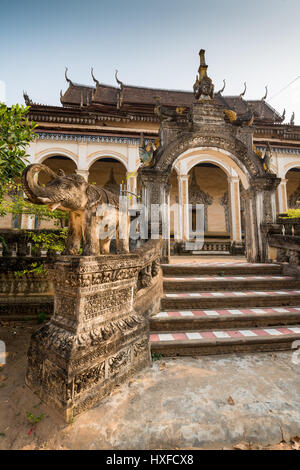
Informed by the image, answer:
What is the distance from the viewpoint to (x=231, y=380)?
7.07 ft

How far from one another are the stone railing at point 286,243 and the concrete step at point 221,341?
105 inches

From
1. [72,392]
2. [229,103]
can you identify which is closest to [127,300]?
[72,392]

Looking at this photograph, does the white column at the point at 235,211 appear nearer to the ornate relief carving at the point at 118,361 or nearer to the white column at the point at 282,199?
the white column at the point at 282,199

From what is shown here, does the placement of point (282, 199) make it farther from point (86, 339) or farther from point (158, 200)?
point (86, 339)

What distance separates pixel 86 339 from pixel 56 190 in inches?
56.2

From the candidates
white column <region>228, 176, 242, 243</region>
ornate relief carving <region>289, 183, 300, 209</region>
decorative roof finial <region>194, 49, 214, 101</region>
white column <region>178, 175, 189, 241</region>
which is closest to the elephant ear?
decorative roof finial <region>194, 49, 214, 101</region>

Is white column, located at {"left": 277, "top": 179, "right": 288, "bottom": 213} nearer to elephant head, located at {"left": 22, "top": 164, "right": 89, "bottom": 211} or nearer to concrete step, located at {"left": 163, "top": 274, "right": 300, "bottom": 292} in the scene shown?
concrete step, located at {"left": 163, "top": 274, "right": 300, "bottom": 292}

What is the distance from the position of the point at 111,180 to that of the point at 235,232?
32.9ft

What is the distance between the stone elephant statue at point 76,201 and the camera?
177 cm

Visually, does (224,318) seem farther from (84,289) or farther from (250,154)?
(250,154)

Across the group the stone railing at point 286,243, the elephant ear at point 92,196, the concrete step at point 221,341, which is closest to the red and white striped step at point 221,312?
the concrete step at point 221,341

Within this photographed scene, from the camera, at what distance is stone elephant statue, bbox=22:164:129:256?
1772mm

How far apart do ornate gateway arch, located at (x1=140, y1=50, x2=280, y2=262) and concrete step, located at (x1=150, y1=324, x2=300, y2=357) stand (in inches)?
143
